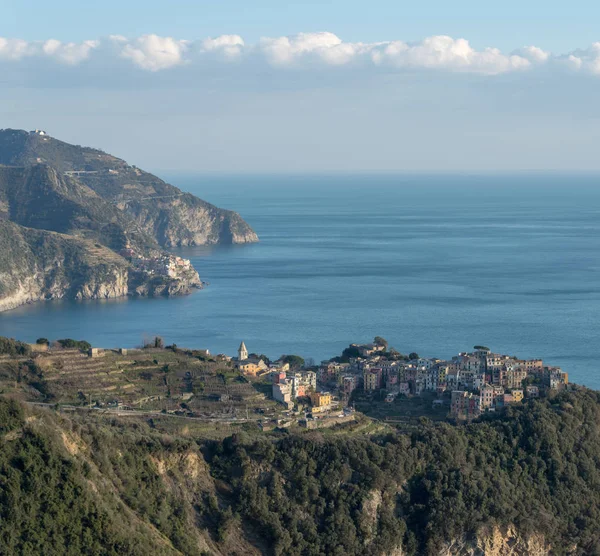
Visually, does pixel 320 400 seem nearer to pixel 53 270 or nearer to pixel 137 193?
pixel 53 270

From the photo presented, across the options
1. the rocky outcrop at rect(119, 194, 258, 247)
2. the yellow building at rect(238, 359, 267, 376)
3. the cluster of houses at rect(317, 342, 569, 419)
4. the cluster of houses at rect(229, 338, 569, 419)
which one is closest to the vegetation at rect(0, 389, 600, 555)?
the cluster of houses at rect(229, 338, 569, 419)

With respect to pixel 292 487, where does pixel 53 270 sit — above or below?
above

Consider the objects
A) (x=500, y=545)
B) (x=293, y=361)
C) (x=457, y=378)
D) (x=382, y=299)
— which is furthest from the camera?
(x=382, y=299)

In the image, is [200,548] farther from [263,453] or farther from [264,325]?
[264,325]

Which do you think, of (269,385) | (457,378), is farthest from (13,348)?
(457,378)

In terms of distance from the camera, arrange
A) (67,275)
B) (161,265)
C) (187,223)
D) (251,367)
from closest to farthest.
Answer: (251,367) < (67,275) < (161,265) < (187,223)
